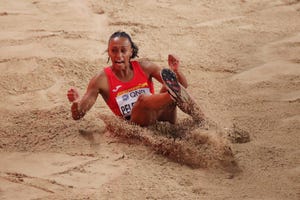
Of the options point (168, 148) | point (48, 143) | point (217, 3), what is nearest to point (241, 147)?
point (168, 148)

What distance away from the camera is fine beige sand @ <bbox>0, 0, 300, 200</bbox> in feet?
10.1

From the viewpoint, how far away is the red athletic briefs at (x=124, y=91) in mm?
3670

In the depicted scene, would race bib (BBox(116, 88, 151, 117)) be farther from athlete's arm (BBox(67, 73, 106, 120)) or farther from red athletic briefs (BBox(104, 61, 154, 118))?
athlete's arm (BBox(67, 73, 106, 120))

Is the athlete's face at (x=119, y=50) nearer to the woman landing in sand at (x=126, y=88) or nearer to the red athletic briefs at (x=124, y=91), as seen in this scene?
the woman landing in sand at (x=126, y=88)

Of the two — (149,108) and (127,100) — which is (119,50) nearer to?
(127,100)

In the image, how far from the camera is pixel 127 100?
3.68 meters

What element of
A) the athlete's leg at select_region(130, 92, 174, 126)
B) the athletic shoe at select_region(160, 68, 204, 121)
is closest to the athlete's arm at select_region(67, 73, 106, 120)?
the athlete's leg at select_region(130, 92, 174, 126)

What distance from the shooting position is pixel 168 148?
3346 millimetres

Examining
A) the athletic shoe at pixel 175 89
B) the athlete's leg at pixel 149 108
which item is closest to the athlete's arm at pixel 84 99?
the athlete's leg at pixel 149 108

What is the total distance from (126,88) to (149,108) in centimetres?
30

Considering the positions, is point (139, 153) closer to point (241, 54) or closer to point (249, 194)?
point (249, 194)

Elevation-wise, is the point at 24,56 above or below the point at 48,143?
above

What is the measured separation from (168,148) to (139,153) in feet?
0.58

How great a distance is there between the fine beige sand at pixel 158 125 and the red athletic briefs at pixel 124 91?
0.09m
